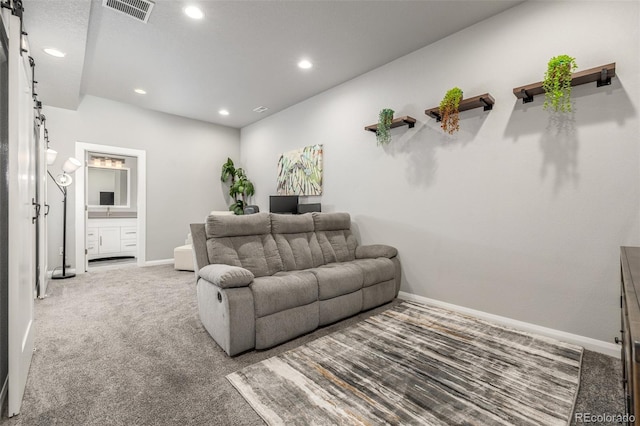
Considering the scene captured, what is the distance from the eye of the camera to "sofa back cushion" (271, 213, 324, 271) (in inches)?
121

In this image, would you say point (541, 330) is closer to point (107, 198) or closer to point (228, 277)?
point (228, 277)

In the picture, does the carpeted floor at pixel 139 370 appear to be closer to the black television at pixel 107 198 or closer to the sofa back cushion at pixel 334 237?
the sofa back cushion at pixel 334 237

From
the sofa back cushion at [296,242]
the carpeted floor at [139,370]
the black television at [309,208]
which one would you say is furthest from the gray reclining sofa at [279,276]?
the black television at [309,208]

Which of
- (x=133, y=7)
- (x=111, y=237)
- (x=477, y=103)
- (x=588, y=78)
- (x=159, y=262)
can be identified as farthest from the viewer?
(x=111, y=237)

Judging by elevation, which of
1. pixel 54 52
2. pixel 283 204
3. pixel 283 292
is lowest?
pixel 283 292

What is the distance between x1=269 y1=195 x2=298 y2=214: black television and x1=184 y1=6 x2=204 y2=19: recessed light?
244cm

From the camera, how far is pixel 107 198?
6242 mm

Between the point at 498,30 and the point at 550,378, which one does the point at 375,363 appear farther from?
the point at 498,30

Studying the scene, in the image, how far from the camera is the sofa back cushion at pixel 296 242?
307 centimetres

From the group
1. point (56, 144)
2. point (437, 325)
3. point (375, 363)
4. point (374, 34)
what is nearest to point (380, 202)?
point (437, 325)

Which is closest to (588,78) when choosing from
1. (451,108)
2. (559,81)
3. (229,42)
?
(559,81)

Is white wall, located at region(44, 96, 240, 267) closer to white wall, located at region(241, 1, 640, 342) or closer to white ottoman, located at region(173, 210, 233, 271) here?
white ottoman, located at region(173, 210, 233, 271)

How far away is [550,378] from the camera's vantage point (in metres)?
1.88

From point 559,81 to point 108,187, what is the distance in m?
7.66
